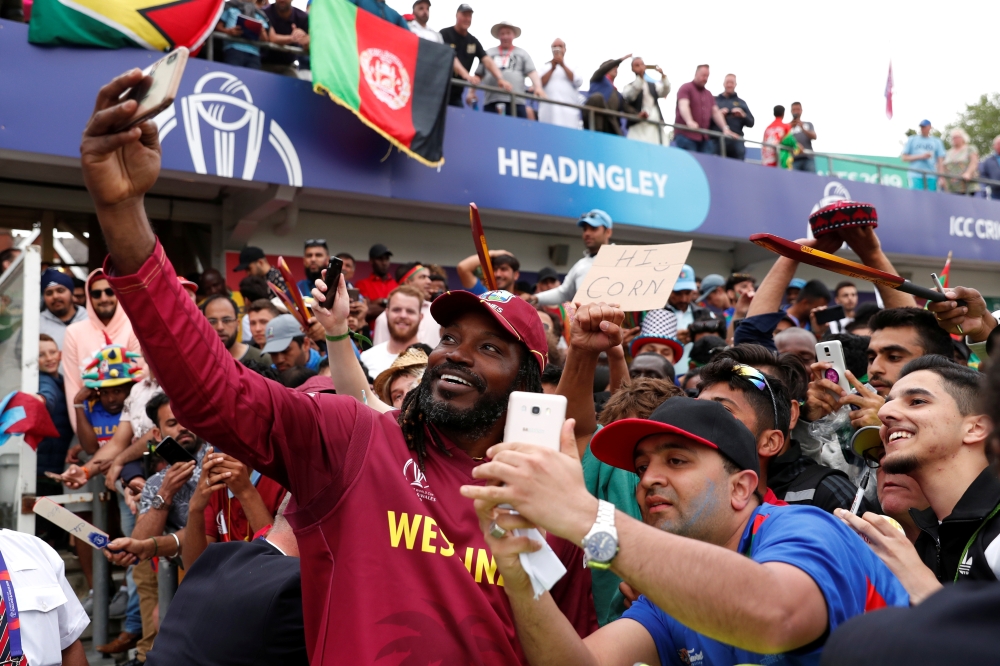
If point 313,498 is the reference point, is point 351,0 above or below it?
above

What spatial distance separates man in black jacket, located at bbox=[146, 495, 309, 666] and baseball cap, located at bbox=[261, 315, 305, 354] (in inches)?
129

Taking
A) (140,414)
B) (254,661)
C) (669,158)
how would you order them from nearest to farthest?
(254,661)
(140,414)
(669,158)

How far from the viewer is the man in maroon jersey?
6.18ft

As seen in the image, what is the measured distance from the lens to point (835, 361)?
4.30 meters

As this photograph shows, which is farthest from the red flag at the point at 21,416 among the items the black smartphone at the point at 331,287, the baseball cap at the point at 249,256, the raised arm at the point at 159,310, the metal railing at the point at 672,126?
the metal railing at the point at 672,126

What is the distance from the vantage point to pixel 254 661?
2.72 meters

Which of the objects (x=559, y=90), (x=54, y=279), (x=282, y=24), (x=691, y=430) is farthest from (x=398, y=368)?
(x=559, y=90)

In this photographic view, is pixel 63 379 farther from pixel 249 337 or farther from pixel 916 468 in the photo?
pixel 916 468

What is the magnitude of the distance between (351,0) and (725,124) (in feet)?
21.9

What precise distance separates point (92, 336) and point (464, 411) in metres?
5.72

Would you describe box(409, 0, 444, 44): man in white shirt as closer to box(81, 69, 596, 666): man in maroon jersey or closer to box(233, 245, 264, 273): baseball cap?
box(233, 245, 264, 273): baseball cap

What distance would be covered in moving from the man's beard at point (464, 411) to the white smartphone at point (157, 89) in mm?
1052

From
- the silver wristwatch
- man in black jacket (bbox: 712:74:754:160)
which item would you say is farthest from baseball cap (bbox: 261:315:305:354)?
man in black jacket (bbox: 712:74:754:160)

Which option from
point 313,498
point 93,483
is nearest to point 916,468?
point 313,498
